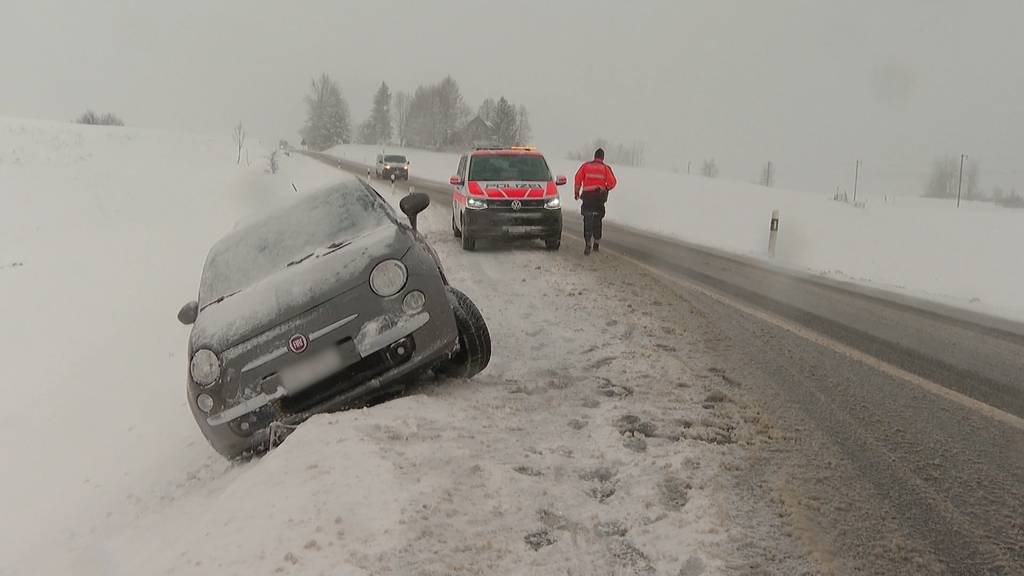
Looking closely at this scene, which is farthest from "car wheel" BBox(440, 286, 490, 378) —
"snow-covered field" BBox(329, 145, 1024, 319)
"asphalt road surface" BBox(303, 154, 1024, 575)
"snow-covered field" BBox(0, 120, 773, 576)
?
"snow-covered field" BBox(329, 145, 1024, 319)

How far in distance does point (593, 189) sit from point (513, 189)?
144 cm

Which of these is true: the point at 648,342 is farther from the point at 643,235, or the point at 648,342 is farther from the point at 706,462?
the point at 643,235

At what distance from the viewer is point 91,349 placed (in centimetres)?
851

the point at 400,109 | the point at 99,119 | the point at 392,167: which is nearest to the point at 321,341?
the point at 392,167

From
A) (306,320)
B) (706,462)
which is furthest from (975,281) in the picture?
(306,320)

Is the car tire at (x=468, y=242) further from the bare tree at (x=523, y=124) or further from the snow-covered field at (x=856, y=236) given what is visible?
the bare tree at (x=523, y=124)

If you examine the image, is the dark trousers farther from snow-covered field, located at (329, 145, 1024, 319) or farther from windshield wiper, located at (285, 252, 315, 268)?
windshield wiper, located at (285, 252, 315, 268)

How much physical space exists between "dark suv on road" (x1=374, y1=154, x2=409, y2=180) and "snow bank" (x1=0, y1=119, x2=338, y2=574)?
15.8 metres

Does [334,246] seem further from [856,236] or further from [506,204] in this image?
[856,236]

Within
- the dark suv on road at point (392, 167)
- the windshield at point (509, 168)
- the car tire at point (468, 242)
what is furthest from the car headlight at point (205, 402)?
the dark suv on road at point (392, 167)

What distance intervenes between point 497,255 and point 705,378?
6.82 metres

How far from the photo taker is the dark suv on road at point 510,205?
11.2 metres

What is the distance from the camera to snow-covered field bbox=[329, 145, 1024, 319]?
1311 cm

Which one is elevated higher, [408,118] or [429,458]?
[408,118]
